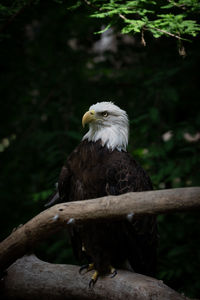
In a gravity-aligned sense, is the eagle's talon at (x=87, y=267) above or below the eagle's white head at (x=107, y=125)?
below

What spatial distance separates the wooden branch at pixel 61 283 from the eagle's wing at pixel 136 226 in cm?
29

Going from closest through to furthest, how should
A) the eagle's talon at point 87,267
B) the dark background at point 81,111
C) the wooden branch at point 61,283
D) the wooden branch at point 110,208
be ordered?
the wooden branch at point 110,208, the wooden branch at point 61,283, the eagle's talon at point 87,267, the dark background at point 81,111

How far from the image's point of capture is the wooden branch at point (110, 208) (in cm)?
177

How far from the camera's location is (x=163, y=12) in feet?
10.2

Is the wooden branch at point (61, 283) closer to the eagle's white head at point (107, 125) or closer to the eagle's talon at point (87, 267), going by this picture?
the eagle's talon at point (87, 267)

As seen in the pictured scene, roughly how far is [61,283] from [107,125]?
1.34 meters

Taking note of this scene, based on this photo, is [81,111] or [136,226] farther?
[81,111]

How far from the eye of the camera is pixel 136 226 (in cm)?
284

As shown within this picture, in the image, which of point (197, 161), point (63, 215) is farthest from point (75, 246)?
point (197, 161)

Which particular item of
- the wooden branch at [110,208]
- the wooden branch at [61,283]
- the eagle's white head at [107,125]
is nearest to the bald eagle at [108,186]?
the eagle's white head at [107,125]

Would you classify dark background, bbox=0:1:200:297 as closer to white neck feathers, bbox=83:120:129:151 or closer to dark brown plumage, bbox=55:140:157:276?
white neck feathers, bbox=83:120:129:151

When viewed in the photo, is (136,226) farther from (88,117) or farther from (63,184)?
(88,117)

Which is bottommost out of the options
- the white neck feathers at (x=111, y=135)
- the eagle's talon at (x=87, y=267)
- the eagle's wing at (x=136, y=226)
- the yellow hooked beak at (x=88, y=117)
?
the eagle's talon at (x=87, y=267)

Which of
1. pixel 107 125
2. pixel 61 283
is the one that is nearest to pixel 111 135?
pixel 107 125
